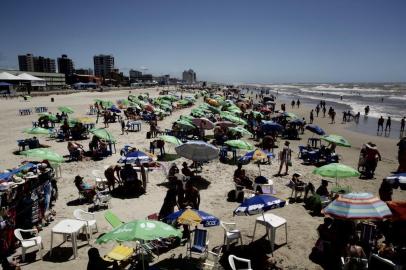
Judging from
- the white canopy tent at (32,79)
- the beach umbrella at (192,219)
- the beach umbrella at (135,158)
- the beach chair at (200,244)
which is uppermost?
the white canopy tent at (32,79)

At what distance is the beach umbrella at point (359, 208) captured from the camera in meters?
5.51

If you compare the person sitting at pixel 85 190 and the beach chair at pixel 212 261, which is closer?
the beach chair at pixel 212 261

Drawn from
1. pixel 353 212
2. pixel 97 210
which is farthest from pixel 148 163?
pixel 353 212

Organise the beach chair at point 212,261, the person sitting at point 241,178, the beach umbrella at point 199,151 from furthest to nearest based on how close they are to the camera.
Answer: the beach umbrella at point 199,151
the person sitting at point 241,178
the beach chair at point 212,261

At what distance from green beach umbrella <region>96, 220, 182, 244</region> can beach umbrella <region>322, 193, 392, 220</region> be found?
2.98 meters

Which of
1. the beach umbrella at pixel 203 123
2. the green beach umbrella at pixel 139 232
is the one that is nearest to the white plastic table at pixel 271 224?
the green beach umbrella at pixel 139 232

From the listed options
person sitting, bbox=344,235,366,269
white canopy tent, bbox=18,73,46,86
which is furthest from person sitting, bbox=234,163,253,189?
white canopy tent, bbox=18,73,46,86

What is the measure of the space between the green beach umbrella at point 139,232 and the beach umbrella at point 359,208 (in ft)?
9.76

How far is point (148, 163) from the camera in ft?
37.2

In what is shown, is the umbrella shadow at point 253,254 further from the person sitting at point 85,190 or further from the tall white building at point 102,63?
the tall white building at point 102,63

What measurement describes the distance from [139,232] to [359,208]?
3856mm

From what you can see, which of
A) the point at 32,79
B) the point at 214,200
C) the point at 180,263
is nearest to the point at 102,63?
the point at 32,79

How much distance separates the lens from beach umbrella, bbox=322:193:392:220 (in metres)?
5.51

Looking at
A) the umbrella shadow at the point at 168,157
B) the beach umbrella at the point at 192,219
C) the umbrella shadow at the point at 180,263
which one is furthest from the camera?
the umbrella shadow at the point at 168,157
